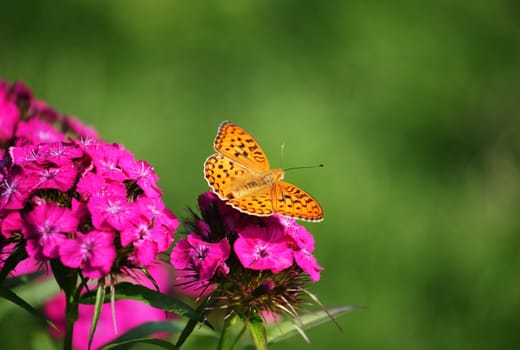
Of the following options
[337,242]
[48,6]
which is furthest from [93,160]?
[48,6]

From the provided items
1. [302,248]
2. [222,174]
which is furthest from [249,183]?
[302,248]

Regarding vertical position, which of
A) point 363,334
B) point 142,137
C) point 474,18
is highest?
point 474,18

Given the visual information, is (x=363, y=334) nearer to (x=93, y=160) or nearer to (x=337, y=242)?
(x=337, y=242)

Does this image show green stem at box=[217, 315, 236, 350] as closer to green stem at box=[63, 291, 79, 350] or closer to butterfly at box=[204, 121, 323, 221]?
butterfly at box=[204, 121, 323, 221]

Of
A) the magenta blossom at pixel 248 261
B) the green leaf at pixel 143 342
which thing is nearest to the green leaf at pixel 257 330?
the magenta blossom at pixel 248 261

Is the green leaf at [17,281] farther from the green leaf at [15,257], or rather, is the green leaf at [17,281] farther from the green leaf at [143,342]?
the green leaf at [143,342]

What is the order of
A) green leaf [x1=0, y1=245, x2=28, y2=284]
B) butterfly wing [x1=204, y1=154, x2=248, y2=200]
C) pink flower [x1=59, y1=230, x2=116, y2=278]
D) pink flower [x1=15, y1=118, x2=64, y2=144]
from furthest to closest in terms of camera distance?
pink flower [x1=15, y1=118, x2=64, y2=144]
butterfly wing [x1=204, y1=154, x2=248, y2=200]
green leaf [x1=0, y1=245, x2=28, y2=284]
pink flower [x1=59, y1=230, x2=116, y2=278]

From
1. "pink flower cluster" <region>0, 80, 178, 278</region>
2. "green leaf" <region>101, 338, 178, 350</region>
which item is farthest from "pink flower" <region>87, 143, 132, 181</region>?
"green leaf" <region>101, 338, 178, 350</region>

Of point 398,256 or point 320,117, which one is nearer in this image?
point 398,256
